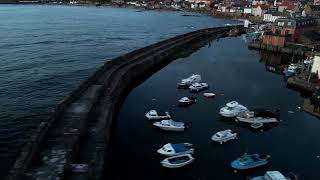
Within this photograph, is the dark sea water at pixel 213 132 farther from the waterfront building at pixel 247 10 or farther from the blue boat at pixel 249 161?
the waterfront building at pixel 247 10

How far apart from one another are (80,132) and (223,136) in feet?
44.8

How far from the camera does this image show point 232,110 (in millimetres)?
42469

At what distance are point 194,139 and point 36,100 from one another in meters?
21.0

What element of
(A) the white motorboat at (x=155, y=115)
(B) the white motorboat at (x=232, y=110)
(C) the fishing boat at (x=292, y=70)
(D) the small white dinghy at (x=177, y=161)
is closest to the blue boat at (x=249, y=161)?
(D) the small white dinghy at (x=177, y=161)

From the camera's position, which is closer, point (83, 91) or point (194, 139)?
point (194, 139)

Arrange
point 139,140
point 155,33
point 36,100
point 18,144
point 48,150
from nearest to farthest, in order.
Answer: point 48,150 → point 18,144 → point 139,140 → point 36,100 → point 155,33

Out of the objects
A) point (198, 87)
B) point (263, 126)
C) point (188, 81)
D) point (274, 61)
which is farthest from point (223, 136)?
point (274, 61)

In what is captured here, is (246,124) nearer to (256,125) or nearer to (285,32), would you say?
(256,125)

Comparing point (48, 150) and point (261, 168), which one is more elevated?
point (48, 150)

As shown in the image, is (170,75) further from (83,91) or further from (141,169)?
(141,169)

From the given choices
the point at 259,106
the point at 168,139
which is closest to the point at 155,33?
the point at 259,106

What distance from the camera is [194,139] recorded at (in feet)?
118

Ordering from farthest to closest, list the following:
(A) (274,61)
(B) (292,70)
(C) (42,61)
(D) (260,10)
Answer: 1. (D) (260,10)
2. (A) (274,61)
3. (C) (42,61)
4. (B) (292,70)

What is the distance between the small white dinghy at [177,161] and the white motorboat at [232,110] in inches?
477
